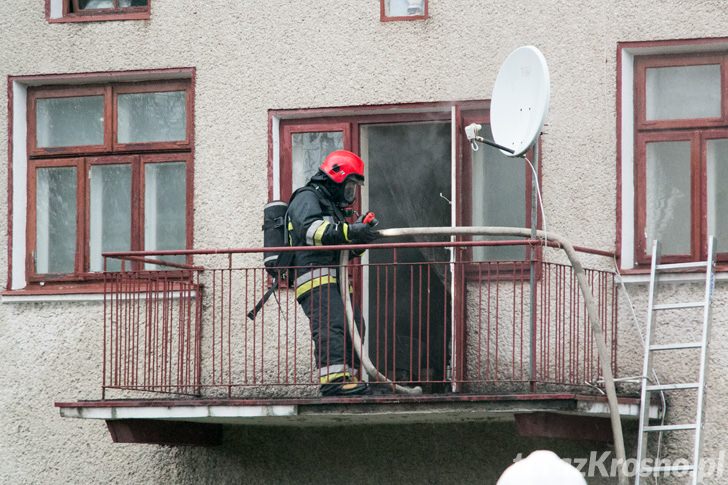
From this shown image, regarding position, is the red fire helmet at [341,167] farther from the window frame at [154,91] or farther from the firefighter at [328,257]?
the window frame at [154,91]

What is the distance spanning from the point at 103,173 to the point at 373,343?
2.46 metres

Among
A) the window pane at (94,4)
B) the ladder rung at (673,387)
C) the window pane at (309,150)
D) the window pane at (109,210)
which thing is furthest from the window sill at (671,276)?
the window pane at (94,4)

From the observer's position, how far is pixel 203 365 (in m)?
9.73

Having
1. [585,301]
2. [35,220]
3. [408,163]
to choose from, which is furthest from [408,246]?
[35,220]

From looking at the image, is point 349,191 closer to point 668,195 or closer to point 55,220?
point 668,195

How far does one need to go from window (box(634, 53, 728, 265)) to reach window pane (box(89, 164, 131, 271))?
12.3ft

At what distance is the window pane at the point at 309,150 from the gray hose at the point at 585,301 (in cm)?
129

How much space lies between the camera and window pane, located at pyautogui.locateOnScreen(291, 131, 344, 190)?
998cm

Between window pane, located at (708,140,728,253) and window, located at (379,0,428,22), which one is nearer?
window pane, located at (708,140,728,253)

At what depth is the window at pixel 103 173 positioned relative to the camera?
10.2 m

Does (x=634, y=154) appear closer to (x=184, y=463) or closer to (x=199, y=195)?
(x=199, y=195)

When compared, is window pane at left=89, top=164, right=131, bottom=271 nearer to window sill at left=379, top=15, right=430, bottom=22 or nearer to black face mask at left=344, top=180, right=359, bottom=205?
black face mask at left=344, top=180, right=359, bottom=205

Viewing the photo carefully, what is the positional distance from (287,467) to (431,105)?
2.74 m

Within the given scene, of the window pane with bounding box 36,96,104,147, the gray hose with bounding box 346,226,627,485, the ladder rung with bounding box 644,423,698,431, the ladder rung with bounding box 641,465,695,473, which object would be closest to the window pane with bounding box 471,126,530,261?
the gray hose with bounding box 346,226,627,485
